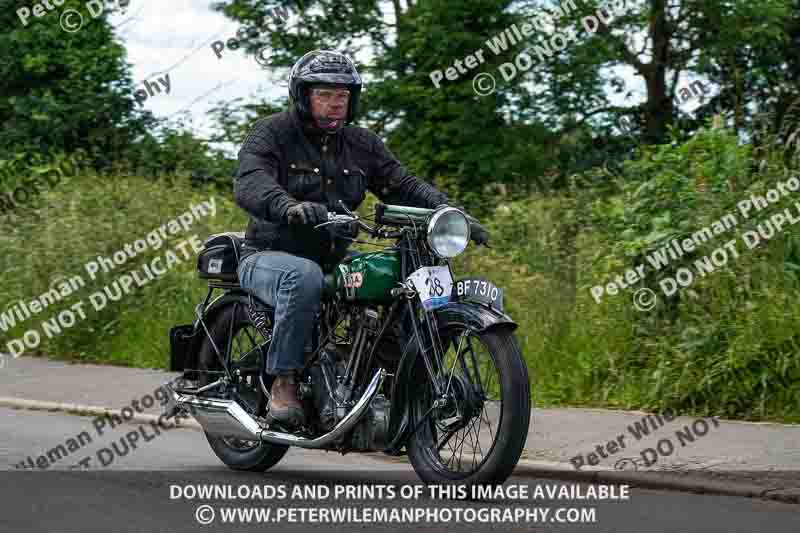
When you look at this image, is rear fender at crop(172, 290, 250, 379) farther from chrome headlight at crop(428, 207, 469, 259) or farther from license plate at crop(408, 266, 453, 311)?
chrome headlight at crop(428, 207, 469, 259)

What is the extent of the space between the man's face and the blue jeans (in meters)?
0.78

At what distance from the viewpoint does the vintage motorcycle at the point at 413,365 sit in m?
6.56

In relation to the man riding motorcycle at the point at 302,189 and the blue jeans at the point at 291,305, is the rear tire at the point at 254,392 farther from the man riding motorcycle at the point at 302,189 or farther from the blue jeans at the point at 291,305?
the blue jeans at the point at 291,305

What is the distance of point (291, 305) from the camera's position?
724 centimetres

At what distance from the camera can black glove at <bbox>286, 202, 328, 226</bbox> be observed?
22.7ft

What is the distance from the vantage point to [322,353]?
7.41m

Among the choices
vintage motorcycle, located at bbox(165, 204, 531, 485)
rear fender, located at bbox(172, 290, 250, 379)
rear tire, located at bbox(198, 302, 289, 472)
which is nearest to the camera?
vintage motorcycle, located at bbox(165, 204, 531, 485)

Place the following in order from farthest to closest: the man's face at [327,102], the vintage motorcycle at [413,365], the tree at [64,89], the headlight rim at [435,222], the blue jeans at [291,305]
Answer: the tree at [64,89], the man's face at [327,102], the blue jeans at [291,305], the headlight rim at [435,222], the vintage motorcycle at [413,365]

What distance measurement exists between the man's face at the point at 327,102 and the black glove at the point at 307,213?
68cm

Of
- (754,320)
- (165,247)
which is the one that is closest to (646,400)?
(754,320)

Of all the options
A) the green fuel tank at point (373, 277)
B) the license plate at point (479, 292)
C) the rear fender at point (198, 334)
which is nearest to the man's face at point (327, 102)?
the green fuel tank at point (373, 277)

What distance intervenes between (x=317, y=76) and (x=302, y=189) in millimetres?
627

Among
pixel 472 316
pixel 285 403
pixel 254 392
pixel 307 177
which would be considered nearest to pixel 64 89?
pixel 254 392

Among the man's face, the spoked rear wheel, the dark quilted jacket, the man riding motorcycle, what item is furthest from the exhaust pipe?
the man's face
